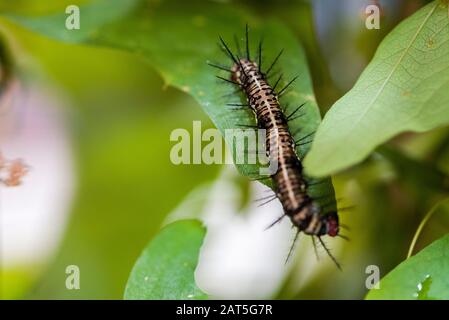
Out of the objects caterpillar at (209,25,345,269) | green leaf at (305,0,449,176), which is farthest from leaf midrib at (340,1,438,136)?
caterpillar at (209,25,345,269)

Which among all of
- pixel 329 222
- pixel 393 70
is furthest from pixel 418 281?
pixel 393 70

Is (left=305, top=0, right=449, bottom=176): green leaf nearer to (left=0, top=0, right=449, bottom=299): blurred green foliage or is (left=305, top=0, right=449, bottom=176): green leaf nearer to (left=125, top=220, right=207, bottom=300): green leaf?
(left=0, top=0, right=449, bottom=299): blurred green foliage

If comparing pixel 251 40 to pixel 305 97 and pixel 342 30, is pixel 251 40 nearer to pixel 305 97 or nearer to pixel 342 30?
pixel 305 97

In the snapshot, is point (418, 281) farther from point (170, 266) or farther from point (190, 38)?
point (190, 38)

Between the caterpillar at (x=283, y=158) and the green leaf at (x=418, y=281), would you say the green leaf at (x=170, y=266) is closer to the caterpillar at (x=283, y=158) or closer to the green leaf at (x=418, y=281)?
the caterpillar at (x=283, y=158)

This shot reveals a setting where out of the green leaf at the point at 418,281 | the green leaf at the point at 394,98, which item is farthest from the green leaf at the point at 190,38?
the green leaf at the point at 418,281

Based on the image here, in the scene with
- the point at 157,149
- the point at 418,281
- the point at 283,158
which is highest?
the point at 157,149
